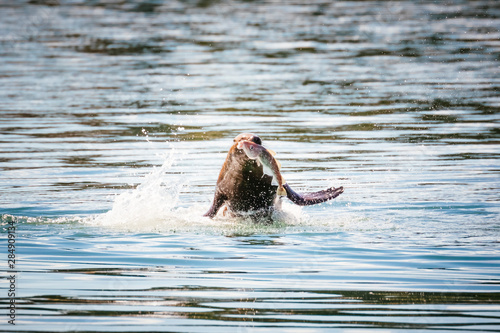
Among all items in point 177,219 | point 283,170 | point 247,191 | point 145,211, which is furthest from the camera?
point 283,170

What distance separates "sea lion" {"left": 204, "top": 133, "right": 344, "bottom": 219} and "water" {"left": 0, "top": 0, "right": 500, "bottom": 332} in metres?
0.20

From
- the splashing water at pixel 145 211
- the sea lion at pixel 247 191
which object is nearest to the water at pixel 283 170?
the splashing water at pixel 145 211

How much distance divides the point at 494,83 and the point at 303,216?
12412mm

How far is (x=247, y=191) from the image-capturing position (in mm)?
10609

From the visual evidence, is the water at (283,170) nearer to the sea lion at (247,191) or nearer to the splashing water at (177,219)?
the splashing water at (177,219)

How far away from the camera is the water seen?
25.4 feet

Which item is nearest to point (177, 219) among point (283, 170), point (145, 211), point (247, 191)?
point (145, 211)

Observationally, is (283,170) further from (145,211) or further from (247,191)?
(247,191)

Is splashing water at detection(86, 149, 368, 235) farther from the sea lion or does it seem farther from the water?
the sea lion

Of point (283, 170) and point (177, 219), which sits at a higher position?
point (283, 170)

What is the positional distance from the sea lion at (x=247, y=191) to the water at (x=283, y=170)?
20 centimetres

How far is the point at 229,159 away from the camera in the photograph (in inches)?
410

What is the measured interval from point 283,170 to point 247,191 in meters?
3.72

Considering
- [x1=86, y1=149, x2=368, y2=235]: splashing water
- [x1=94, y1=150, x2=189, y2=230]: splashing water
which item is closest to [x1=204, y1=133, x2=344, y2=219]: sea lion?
[x1=86, y1=149, x2=368, y2=235]: splashing water
